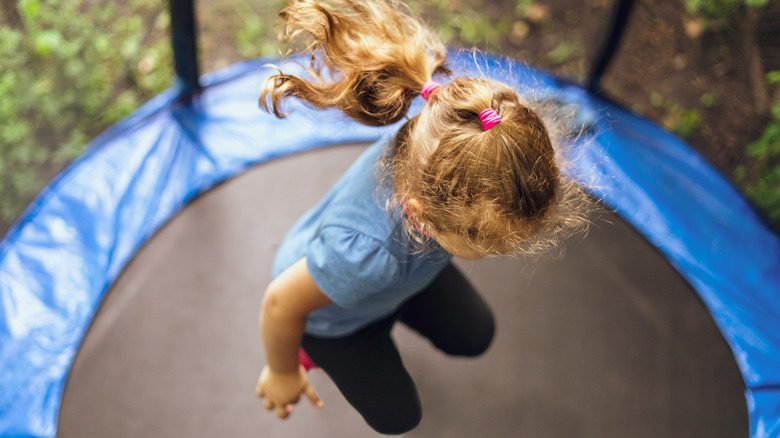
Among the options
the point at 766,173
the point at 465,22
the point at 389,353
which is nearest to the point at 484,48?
the point at 465,22

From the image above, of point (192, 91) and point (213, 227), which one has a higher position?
point (192, 91)

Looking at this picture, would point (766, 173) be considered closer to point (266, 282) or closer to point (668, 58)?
point (668, 58)

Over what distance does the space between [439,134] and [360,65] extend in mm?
137

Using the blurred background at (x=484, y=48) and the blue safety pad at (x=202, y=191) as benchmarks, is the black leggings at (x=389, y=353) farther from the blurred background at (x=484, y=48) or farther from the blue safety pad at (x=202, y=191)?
the blurred background at (x=484, y=48)

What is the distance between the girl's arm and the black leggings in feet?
0.19

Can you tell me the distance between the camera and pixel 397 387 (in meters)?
0.93

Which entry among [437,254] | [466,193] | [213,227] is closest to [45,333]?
[213,227]

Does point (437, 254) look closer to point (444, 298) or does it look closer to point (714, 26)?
point (444, 298)

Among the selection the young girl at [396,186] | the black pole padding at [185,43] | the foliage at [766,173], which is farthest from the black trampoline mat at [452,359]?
the foliage at [766,173]

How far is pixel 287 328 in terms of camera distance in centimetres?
80

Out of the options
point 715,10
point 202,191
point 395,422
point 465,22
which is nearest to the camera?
point 395,422

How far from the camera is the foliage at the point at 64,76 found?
4.36 feet

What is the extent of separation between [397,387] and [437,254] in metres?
0.27

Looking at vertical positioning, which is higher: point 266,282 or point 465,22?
point 465,22
